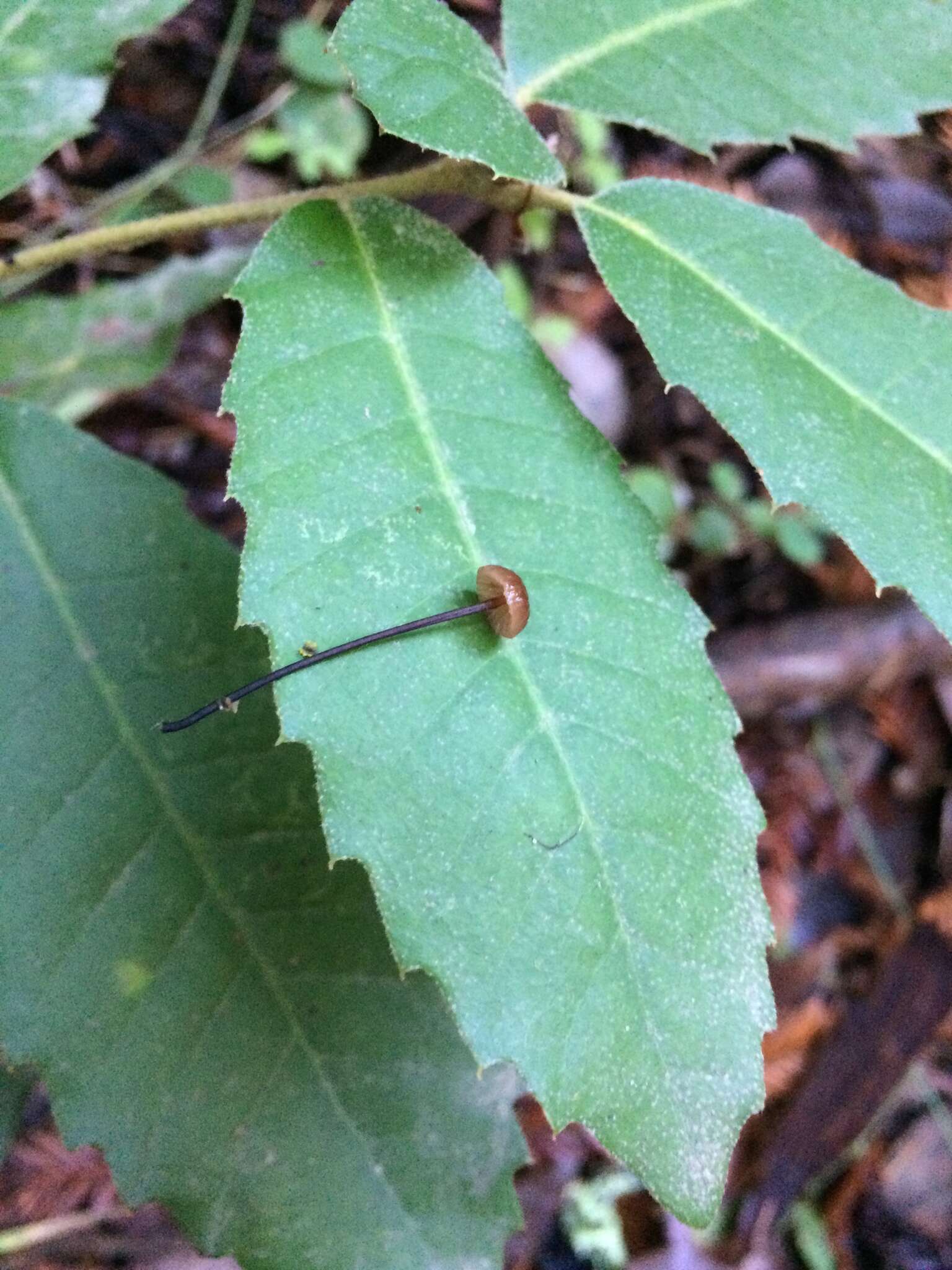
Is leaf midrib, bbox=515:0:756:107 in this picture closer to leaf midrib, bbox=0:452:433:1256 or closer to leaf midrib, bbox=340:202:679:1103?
leaf midrib, bbox=340:202:679:1103

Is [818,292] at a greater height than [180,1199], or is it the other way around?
[818,292]

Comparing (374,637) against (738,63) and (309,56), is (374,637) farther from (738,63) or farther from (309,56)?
(309,56)

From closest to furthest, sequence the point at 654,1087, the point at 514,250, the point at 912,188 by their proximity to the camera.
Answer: the point at 654,1087 < the point at 514,250 < the point at 912,188

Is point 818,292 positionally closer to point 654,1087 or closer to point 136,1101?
point 654,1087

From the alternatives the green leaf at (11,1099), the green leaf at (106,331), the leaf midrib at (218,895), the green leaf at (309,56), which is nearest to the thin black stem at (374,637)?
the leaf midrib at (218,895)

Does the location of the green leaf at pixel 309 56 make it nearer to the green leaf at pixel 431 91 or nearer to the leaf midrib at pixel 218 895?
the green leaf at pixel 431 91

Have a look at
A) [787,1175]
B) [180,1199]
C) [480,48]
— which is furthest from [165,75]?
[787,1175]
